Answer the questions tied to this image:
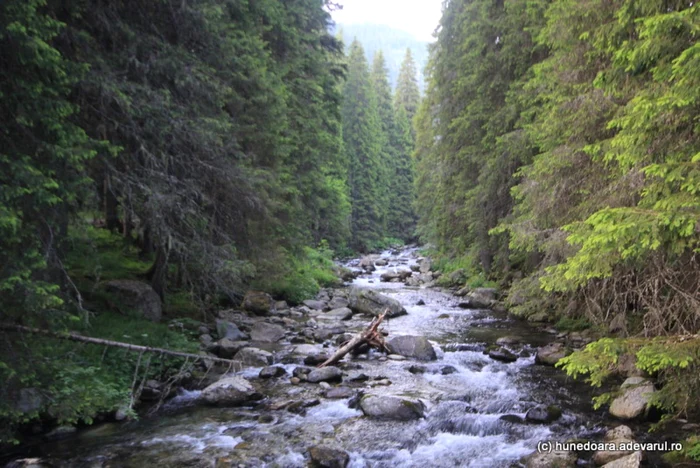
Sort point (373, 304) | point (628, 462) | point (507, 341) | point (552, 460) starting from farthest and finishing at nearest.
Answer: point (373, 304) → point (507, 341) → point (552, 460) → point (628, 462)

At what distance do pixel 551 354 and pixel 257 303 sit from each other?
8.73m

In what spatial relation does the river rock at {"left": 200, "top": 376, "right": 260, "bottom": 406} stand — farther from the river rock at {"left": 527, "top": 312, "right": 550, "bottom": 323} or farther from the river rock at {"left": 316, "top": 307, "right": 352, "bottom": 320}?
the river rock at {"left": 527, "top": 312, "right": 550, "bottom": 323}

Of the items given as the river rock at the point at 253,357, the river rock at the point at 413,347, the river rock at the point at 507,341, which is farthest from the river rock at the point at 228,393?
the river rock at the point at 507,341

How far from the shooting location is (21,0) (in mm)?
4844

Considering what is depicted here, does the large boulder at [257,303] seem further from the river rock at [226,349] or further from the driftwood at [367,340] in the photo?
the driftwood at [367,340]

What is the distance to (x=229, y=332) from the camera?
11.5 m

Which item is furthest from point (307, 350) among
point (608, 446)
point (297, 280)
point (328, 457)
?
point (297, 280)

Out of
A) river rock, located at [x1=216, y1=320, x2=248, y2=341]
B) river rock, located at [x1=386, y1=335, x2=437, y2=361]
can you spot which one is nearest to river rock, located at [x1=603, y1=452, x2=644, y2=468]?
river rock, located at [x1=386, y1=335, x2=437, y2=361]

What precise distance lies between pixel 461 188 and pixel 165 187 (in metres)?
12.4

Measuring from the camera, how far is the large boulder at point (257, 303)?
14.8 metres

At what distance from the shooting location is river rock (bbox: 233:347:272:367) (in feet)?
32.2

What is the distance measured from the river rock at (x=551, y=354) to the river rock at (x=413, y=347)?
7.08 ft

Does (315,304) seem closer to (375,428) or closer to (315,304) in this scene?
(315,304)

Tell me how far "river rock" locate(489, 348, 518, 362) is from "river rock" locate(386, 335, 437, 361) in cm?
123
